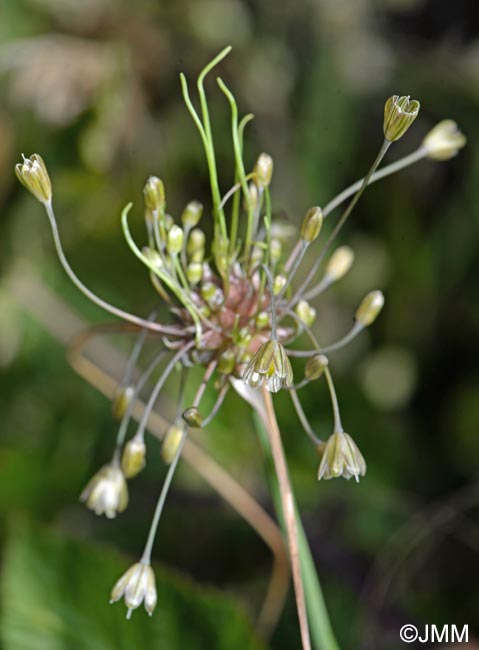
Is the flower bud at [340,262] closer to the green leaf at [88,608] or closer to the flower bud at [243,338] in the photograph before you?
the flower bud at [243,338]

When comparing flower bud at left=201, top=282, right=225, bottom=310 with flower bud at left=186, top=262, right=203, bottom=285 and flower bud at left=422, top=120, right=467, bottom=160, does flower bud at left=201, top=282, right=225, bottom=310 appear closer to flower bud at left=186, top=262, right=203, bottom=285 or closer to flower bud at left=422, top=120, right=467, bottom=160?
flower bud at left=186, top=262, right=203, bottom=285

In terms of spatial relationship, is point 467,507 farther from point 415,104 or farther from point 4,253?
point 4,253

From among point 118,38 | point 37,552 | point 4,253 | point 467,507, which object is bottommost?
point 37,552

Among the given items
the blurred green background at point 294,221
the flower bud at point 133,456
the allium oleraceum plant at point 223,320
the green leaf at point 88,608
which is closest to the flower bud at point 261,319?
the allium oleraceum plant at point 223,320

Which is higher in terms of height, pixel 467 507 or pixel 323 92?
pixel 323 92

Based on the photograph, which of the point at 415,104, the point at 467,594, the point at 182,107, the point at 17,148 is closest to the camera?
the point at 415,104

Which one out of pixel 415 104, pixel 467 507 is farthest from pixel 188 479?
pixel 415 104
